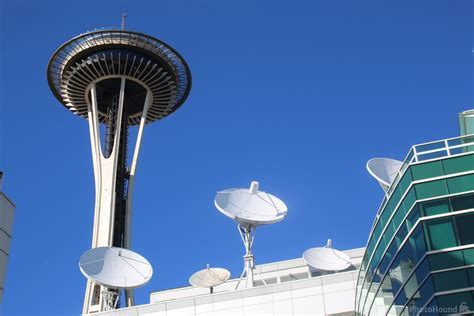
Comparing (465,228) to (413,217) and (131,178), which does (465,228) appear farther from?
(131,178)

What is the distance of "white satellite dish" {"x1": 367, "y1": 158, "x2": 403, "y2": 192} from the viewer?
44750 millimetres

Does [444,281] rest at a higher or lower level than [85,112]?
lower

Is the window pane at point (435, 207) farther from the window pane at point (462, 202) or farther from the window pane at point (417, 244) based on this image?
the window pane at point (417, 244)

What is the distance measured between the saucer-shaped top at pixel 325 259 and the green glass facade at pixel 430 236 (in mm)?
24669

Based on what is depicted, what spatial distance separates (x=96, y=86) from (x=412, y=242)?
68.5 m

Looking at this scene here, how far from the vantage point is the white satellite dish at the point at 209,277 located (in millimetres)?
58375

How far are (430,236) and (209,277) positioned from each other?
3596cm

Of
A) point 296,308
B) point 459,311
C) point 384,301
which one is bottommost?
point 459,311

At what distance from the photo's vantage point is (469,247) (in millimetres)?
23500

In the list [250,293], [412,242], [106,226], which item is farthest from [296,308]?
[106,226]

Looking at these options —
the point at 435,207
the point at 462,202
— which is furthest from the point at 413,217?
the point at 462,202

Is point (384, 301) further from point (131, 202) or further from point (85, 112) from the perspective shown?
point (85, 112)

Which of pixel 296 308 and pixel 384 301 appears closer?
pixel 384 301

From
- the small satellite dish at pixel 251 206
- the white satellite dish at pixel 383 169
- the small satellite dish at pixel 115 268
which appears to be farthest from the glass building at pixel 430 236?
the small satellite dish at pixel 115 268
